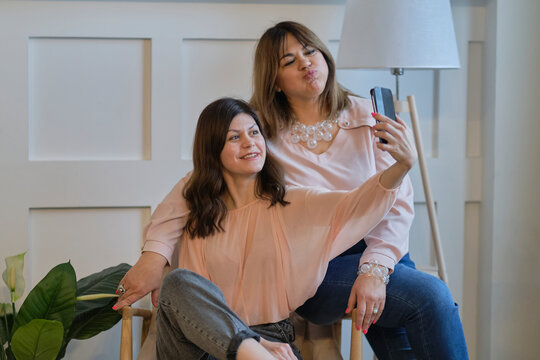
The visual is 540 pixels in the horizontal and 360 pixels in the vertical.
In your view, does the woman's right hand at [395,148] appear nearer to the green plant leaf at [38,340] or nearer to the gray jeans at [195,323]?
the gray jeans at [195,323]

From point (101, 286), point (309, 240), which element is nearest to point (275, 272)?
point (309, 240)

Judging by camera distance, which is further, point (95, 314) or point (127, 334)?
point (95, 314)

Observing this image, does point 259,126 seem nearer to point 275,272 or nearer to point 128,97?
point 275,272

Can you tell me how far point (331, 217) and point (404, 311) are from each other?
259 mm

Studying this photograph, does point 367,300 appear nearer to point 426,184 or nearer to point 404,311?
point 404,311

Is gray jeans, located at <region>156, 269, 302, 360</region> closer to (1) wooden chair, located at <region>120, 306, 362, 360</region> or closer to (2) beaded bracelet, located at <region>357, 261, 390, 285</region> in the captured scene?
(1) wooden chair, located at <region>120, 306, 362, 360</region>

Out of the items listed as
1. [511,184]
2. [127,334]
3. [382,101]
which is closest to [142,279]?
[127,334]

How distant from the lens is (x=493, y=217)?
79.9 inches

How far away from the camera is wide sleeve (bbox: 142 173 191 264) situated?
147 cm

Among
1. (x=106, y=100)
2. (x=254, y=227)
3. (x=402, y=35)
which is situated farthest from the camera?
(x=106, y=100)

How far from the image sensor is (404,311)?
1.36 meters

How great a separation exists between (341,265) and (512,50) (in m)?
0.98

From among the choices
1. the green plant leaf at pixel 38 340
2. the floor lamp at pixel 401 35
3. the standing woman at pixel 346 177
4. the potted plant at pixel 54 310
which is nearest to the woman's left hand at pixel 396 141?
the standing woman at pixel 346 177

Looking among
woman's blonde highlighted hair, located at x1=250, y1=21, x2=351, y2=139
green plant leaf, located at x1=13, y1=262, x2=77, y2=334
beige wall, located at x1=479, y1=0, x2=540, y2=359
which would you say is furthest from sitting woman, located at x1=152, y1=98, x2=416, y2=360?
beige wall, located at x1=479, y1=0, x2=540, y2=359
